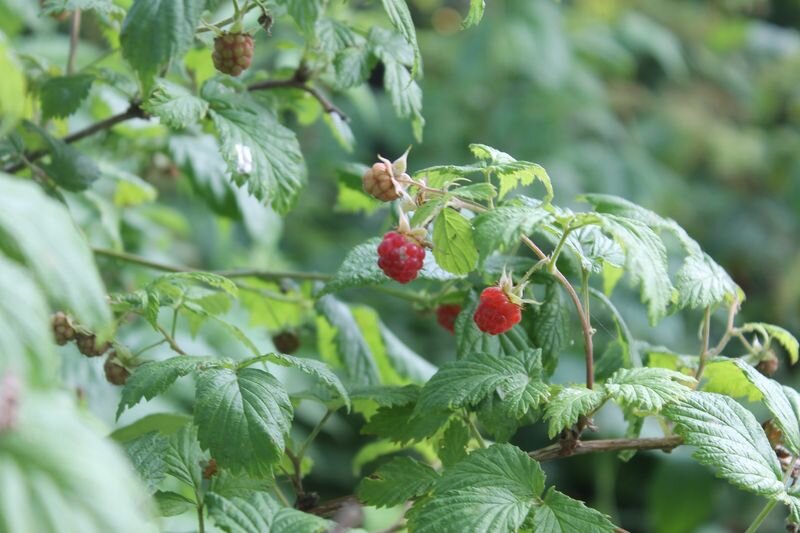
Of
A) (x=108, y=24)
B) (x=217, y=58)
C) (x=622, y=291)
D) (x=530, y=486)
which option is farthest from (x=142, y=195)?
(x=622, y=291)

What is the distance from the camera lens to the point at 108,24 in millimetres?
1222

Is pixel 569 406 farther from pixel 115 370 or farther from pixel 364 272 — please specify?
pixel 115 370

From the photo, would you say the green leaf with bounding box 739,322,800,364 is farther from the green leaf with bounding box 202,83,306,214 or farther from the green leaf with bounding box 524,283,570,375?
the green leaf with bounding box 202,83,306,214

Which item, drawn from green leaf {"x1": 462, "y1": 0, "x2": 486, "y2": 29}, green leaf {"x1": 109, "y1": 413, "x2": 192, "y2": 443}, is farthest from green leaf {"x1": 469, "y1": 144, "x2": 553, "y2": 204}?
green leaf {"x1": 109, "y1": 413, "x2": 192, "y2": 443}

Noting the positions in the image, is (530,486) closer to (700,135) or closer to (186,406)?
(186,406)

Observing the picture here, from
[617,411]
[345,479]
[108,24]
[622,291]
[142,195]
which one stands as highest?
[108,24]

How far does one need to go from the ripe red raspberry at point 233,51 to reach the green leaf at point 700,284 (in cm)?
48

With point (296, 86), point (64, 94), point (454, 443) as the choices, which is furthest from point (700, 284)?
point (64, 94)

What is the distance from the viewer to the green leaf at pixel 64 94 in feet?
3.50

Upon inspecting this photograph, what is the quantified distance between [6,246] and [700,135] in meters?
3.15

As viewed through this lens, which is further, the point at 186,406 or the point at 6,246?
the point at 186,406

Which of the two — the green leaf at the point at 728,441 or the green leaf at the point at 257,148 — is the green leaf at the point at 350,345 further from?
the green leaf at the point at 728,441

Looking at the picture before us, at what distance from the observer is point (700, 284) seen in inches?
37.0

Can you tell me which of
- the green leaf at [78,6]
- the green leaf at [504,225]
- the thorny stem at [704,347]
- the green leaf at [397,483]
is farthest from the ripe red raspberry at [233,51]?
the thorny stem at [704,347]
